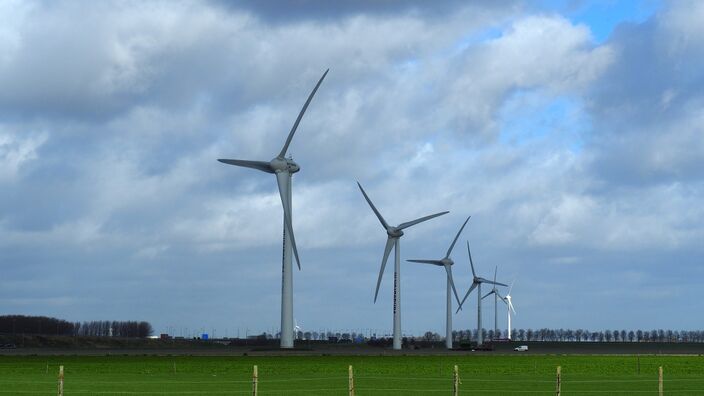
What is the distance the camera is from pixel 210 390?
53.2 m

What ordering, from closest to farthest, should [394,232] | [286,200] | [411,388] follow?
1. [411,388]
2. [286,200]
3. [394,232]

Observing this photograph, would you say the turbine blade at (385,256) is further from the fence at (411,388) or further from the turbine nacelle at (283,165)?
the fence at (411,388)

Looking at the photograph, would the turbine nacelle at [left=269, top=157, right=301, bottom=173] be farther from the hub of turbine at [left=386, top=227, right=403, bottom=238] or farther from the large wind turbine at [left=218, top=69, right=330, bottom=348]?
the hub of turbine at [left=386, top=227, right=403, bottom=238]

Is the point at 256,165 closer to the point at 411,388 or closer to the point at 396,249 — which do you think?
the point at 396,249

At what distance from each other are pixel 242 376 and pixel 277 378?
3.94 metres

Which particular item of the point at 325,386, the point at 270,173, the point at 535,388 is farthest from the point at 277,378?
the point at 270,173

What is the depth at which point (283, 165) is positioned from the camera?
143875mm

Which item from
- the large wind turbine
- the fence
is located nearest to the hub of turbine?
the large wind turbine

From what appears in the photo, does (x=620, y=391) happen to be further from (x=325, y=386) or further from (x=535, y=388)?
(x=325, y=386)

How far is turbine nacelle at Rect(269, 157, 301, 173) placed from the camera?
471ft

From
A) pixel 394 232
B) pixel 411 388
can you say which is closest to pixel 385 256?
pixel 394 232

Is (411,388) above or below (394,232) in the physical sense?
below

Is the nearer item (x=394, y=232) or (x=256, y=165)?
(x=256, y=165)

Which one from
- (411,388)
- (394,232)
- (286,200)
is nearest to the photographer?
(411,388)
